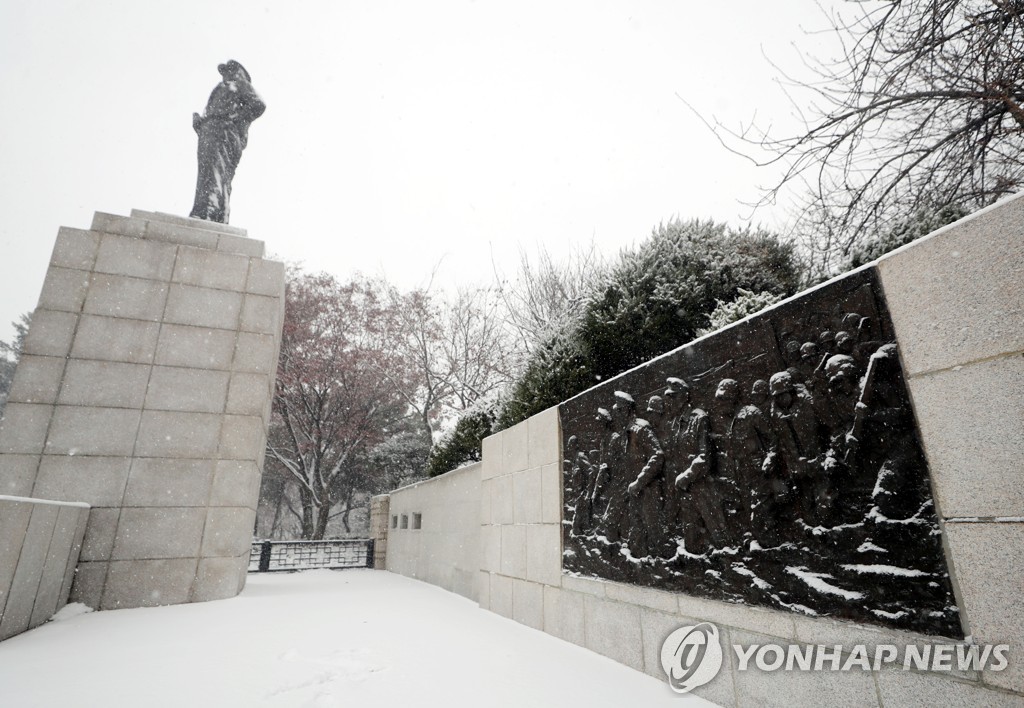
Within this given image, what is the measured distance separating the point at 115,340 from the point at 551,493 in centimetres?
592

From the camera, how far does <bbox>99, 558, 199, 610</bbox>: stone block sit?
18.6 feet

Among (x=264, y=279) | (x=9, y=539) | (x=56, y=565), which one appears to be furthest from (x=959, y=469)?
(x=264, y=279)

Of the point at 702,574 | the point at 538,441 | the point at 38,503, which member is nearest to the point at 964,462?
the point at 702,574

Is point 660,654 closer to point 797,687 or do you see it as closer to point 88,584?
point 797,687

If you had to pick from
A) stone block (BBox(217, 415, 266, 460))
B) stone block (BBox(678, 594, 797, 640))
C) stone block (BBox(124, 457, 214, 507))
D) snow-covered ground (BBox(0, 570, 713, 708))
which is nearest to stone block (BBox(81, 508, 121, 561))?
stone block (BBox(124, 457, 214, 507))

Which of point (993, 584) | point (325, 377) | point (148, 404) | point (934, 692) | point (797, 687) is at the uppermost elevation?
point (325, 377)

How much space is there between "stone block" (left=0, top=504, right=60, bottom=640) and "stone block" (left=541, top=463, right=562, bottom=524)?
4.35m

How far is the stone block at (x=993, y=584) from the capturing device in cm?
170

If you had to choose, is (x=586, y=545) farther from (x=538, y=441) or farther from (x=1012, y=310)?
(x=1012, y=310)

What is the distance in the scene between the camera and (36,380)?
235 inches

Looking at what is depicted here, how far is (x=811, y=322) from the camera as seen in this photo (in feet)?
8.46

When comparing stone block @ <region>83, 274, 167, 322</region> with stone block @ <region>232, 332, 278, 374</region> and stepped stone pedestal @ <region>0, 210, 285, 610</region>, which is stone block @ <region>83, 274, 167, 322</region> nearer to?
stepped stone pedestal @ <region>0, 210, 285, 610</region>

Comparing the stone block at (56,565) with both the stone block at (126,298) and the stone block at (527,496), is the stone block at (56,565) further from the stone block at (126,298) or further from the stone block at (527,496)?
the stone block at (527,496)

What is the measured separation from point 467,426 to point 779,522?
22.6ft
